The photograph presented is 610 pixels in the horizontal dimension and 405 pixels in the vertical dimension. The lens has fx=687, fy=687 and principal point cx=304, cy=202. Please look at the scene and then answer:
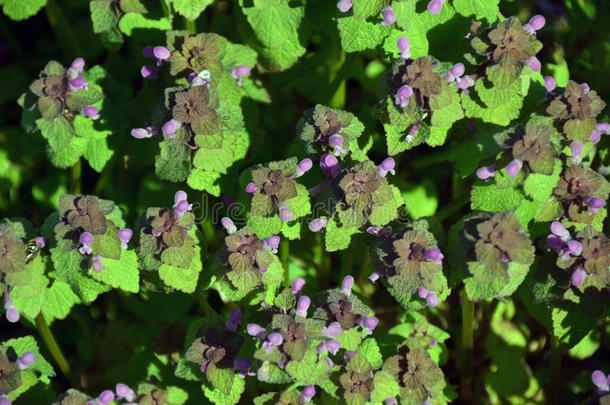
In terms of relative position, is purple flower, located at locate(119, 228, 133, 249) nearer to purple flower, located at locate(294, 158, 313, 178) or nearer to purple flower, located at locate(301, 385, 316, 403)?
purple flower, located at locate(294, 158, 313, 178)

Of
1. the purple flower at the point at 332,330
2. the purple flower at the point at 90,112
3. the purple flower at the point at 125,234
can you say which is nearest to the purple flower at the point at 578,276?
the purple flower at the point at 332,330

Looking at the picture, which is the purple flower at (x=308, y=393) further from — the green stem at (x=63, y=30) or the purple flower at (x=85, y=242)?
the green stem at (x=63, y=30)

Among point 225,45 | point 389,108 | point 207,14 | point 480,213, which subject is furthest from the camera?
point 207,14

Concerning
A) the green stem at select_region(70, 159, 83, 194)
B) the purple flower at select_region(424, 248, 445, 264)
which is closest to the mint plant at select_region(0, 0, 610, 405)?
the purple flower at select_region(424, 248, 445, 264)

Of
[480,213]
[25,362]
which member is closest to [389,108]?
[480,213]

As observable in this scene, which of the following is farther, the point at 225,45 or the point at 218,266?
the point at 225,45

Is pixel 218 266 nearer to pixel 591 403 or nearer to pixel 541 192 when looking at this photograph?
pixel 541 192
